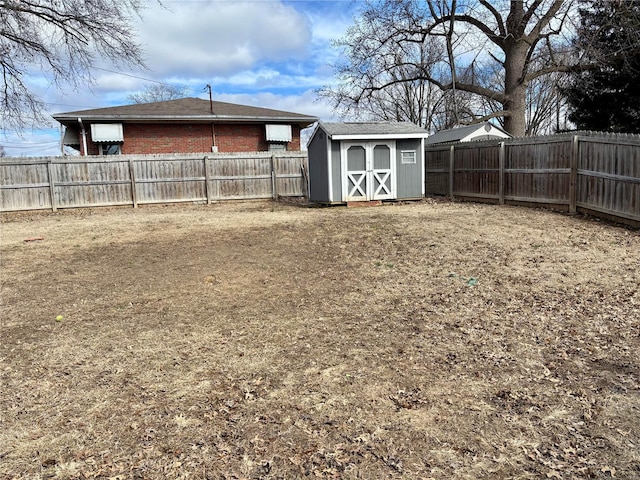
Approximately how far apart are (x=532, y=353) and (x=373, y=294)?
6.27 ft

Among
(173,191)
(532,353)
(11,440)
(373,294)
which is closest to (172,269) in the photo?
(373,294)

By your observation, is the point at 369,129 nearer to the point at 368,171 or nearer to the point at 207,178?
the point at 368,171

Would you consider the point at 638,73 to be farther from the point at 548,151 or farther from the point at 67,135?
the point at 67,135

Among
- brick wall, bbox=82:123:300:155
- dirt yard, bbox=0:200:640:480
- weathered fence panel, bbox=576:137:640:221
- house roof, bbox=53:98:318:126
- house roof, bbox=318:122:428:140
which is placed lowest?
dirt yard, bbox=0:200:640:480

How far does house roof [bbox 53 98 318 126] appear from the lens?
18.8 metres

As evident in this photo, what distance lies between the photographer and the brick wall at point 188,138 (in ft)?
64.5

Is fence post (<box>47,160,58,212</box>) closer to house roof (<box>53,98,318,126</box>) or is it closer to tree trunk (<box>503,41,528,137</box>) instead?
house roof (<box>53,98,318,126</box>)

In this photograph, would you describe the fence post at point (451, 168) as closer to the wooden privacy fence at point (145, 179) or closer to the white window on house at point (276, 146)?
the wooden privacy fence at point (145, 179)

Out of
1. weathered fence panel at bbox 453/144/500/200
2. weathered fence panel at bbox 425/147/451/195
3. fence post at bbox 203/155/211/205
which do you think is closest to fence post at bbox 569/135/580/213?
weathered fence panel at bbox 453/144/500/200

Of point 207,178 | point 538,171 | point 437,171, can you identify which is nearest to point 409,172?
point 437,171

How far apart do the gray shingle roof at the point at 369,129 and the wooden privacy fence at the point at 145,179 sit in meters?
3.55

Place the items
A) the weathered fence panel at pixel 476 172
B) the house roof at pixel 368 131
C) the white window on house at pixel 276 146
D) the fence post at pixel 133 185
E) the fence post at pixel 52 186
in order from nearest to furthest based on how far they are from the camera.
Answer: the weathered fence panel at pixel 476 172 → the house roof at pixel 368 131 → the fence post at pixel 52 186 → the fence post at pixel 133 185 → the white window on house at pixel 276 146

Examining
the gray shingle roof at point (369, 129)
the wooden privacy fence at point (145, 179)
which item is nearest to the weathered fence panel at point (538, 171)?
the gray shingle roof at point (369, 129)

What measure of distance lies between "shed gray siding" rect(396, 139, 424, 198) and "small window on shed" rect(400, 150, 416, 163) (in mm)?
68
